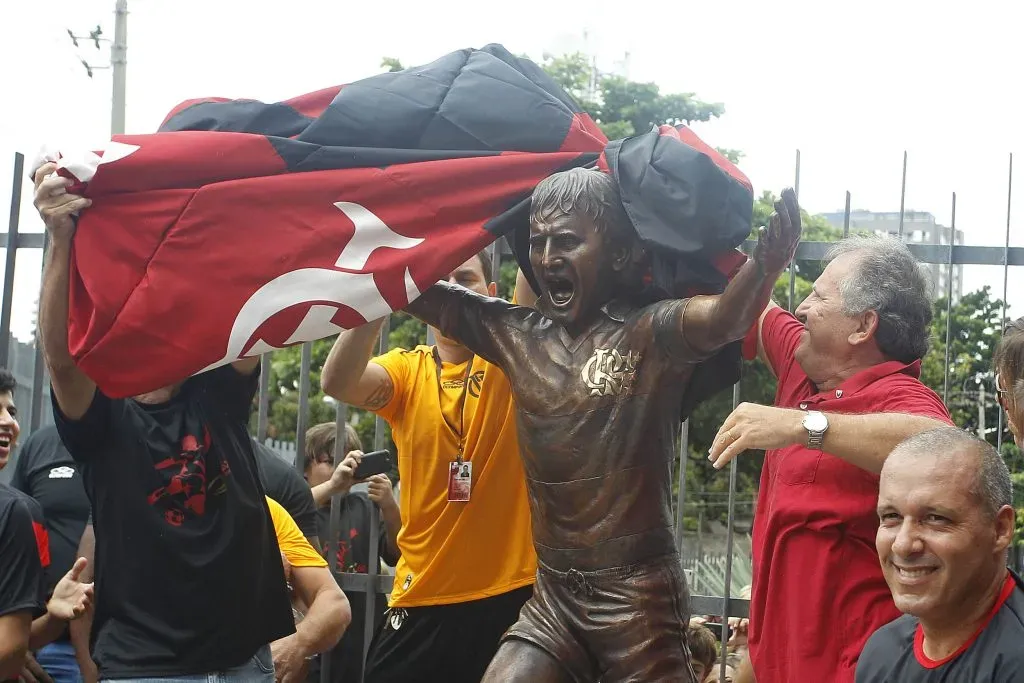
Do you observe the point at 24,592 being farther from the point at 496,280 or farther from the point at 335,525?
the point at 496,280

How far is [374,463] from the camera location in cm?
491

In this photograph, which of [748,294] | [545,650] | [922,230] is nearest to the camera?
[748,294]

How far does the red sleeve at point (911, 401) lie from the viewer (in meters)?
3.48

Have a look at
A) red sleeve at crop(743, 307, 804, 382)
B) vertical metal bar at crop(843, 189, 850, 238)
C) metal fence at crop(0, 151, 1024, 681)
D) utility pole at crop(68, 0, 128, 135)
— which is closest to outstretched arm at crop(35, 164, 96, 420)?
metal fence at crop(0, 151, 1024, 681)

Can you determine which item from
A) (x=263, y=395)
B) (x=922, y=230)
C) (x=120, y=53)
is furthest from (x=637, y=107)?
(x=263, y=395)

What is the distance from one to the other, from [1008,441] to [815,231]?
7127 mm

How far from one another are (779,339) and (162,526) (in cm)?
202

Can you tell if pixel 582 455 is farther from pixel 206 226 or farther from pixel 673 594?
pixel 206 226

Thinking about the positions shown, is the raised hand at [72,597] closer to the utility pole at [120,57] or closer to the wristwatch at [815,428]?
the wristwatch at [815,428]

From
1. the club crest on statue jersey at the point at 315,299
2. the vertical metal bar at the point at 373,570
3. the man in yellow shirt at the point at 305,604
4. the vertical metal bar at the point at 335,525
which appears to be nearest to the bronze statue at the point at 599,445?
the club crest on statue jersey at the point at 315,299

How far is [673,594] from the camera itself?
345 cm

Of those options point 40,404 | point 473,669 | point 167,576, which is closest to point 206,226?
point 167,576

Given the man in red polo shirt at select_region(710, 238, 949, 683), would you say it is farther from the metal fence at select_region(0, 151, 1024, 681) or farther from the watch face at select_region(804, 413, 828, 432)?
the metal fence at select_region(0, 151, 1024, 681)

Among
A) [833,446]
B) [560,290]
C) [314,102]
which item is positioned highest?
[314,102]
